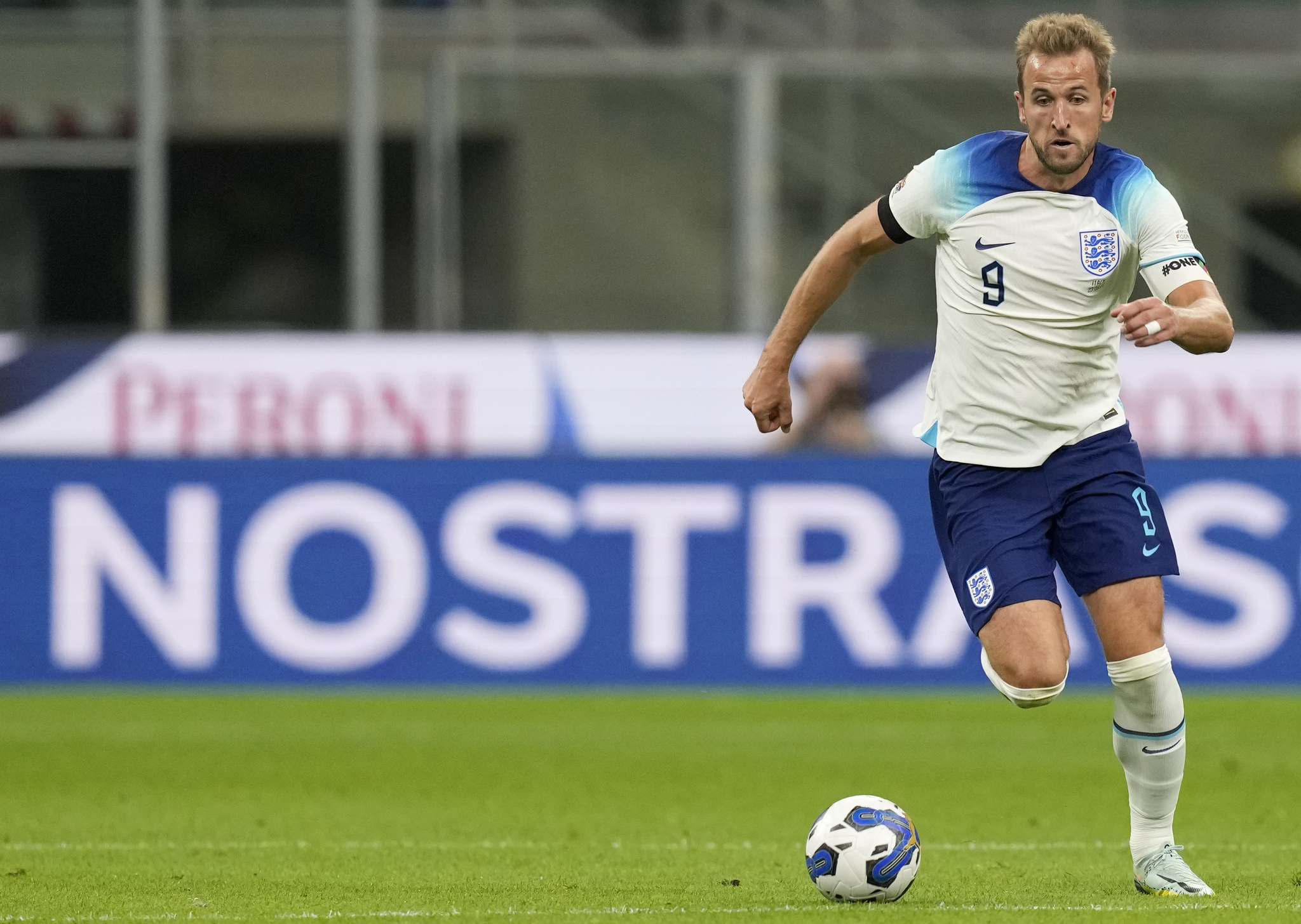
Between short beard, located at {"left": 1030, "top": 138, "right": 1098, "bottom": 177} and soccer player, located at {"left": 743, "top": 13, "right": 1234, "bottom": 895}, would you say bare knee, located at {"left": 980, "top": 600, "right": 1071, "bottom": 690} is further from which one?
short beard, located at {"left": 1030, "top": 138, "right": 1098, "bottom": 177}

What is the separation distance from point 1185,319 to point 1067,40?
2.42 ft

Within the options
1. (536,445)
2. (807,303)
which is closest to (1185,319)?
(807,303)

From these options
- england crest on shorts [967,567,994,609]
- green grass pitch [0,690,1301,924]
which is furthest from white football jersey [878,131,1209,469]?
green grass pitch [0,690,1301,924]

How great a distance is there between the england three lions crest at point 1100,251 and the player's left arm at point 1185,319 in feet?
0.75

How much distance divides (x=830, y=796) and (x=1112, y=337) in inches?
133

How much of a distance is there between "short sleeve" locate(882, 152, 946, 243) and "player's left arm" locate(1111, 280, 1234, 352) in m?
0.64

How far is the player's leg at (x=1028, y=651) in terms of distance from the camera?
511 cm

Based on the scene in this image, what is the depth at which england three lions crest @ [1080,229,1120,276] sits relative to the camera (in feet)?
17.0

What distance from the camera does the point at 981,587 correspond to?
5.28m

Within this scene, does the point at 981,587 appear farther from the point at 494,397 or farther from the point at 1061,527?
the point at 494,397

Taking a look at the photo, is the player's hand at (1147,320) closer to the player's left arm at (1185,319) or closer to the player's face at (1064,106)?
the player's left arm at (1185,319)

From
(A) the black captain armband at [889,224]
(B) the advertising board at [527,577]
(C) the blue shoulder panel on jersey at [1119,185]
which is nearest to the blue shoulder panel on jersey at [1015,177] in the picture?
(C) the blue shoulder panel on jersey at [1119,185]

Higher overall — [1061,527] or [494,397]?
[1061,527]

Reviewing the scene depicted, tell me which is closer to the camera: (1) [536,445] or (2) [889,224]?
(2) [889,224]
